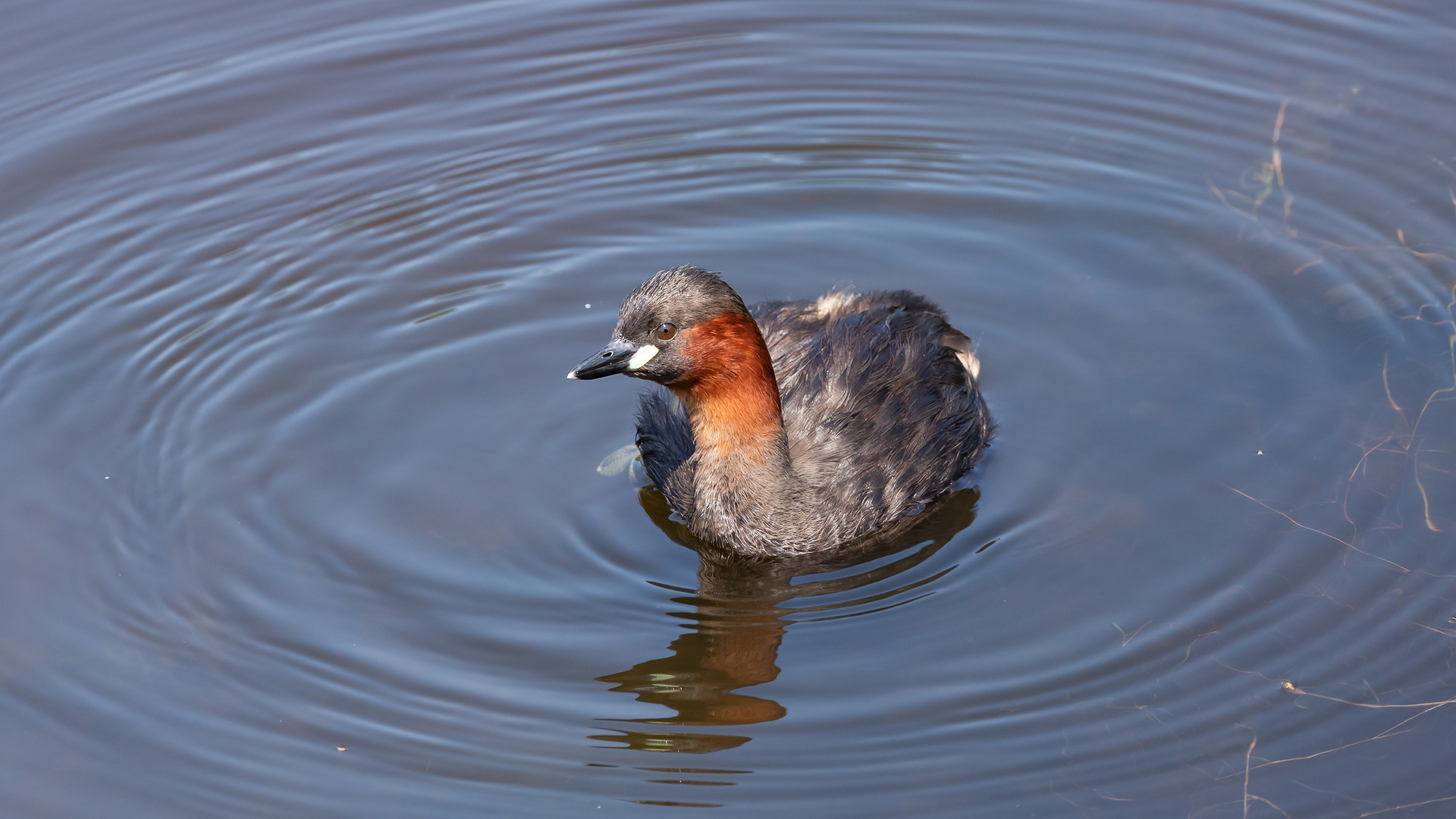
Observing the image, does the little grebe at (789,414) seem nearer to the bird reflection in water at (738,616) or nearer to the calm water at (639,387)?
the bird reflection in water at (738,616)

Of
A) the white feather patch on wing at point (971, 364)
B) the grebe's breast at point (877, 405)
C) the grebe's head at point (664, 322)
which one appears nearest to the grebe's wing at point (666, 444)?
the grebe's breast at point (877, 405)

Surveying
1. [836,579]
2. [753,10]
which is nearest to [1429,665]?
[836,579]

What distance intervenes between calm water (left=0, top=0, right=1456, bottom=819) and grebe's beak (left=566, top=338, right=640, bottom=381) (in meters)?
0.94

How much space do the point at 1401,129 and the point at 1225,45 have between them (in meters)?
1.58

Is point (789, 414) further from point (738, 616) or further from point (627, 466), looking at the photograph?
point (738, 616)

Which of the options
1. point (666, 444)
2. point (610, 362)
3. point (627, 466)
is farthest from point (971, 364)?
point (610, 362)

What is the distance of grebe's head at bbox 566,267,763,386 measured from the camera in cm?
596

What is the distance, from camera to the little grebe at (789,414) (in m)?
6.04

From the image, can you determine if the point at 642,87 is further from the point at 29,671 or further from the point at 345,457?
the point at 29,671

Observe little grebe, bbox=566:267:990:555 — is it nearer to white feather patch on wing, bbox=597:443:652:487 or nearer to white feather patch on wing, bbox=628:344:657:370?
white feather patch on wing, bbox=628:344:657:370

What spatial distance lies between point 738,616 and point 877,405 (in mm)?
1328

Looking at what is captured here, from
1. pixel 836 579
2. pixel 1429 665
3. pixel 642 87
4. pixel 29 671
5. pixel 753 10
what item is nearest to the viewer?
pixel 1429 665

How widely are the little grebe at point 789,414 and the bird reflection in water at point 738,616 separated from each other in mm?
89

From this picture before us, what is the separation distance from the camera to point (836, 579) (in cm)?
628
